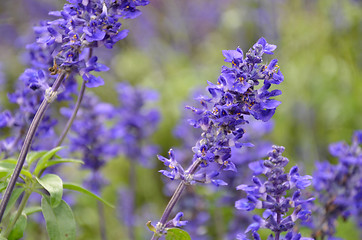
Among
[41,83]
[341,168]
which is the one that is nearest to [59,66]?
[41,83]

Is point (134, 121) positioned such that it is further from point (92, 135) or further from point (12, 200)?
point (12, 200)

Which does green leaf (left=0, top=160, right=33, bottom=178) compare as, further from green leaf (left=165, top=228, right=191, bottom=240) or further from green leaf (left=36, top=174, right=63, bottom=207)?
green leaf (left=165, top=228, right=191, bottom=240)

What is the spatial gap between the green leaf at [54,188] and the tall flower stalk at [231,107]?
0.36m

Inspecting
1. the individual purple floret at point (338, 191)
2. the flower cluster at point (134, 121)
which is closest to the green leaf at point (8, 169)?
the individual purple floret at point (338, 191)

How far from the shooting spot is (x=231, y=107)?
1.49 meters

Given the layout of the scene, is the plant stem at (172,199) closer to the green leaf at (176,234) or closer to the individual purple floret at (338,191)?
the green leaf at (176,234)

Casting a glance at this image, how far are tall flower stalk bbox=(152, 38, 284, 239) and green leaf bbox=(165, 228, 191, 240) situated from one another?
37 millimetres

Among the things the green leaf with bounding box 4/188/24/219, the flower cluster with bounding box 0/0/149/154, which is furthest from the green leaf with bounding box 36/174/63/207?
the flower cluster with bounding box 0/0/149/154

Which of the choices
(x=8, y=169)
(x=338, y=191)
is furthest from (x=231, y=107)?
(x=338, y=191)

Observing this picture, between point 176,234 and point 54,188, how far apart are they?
0.45 meters

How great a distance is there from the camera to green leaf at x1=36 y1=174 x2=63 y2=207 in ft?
5.11

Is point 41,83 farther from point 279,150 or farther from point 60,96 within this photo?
point 279,150

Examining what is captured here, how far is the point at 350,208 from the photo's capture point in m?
2.48

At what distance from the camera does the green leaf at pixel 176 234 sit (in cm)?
159
